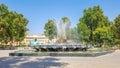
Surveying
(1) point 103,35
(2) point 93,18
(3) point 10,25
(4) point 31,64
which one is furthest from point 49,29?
(4) point 31,64

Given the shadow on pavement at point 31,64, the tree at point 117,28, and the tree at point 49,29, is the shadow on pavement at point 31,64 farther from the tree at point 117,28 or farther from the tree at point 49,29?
the tree at point 49,29

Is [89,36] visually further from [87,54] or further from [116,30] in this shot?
[87,54]

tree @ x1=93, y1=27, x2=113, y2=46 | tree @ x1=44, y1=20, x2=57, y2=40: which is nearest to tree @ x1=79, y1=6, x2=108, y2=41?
tree @ x1=93, y1=27, x2=113, y2=46

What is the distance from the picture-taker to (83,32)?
179ft

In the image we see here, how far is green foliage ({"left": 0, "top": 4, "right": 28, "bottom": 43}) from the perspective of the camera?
5054 cm

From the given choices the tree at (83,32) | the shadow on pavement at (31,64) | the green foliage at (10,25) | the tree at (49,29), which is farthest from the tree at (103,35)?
the shadow on pavement at (31,64)

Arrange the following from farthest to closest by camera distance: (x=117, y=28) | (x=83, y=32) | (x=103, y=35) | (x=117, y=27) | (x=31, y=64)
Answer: (x=117, y=27) < (x=117, y=28) < (x=83, y=32) < (x=103, y=35) < (x=31, y=64)


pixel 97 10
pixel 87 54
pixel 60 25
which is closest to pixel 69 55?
pixel 87 54

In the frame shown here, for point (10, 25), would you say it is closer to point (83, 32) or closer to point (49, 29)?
point (49, 29)

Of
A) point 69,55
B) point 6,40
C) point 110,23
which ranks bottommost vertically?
point 69,55

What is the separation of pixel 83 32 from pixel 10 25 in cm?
1564

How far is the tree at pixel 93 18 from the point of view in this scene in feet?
183

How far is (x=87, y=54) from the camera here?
831 inches

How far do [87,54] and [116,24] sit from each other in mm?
37566
